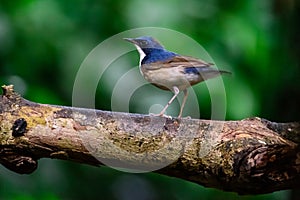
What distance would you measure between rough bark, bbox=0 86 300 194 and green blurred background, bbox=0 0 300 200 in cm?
68

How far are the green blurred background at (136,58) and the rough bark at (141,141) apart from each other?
68cm

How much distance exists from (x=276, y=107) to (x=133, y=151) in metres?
1.12

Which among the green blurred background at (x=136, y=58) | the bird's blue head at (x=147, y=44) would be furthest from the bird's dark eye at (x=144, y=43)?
the green blurred background at (x=136, y=58)

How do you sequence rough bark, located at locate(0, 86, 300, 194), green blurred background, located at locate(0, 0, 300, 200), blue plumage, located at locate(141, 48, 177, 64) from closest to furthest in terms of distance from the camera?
rough bark, located at locate(0, 86, 300, 194) → blue plumage, located at locate(141, 48, 177, 64) → green blurred background, located at locate(0, 0, 300, 200)

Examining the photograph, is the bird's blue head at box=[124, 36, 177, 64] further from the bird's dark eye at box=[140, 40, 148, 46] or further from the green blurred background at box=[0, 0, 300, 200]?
the green blurred background at box=[0, 0, 300, 200]

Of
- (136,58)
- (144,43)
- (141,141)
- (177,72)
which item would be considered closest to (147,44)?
(144,43)

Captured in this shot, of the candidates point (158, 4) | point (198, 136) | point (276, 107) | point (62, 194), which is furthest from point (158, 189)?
point (198, 136)

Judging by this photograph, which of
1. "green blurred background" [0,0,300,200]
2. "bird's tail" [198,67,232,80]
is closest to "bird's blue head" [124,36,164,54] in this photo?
"bird's tail" [198,67,232,80]

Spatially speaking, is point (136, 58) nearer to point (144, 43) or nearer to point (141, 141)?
point (144, 43)

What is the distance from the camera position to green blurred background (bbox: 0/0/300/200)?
8.06 ft

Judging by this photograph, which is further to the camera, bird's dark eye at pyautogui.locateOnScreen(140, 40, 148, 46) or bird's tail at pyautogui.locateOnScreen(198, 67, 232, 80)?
bird's dark eye at pyautogui.locateOnScreen(140, 40, 148, 46)

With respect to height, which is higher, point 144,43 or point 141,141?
point 144,43

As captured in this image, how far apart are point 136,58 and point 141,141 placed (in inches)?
34.4

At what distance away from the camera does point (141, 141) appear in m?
1.67
